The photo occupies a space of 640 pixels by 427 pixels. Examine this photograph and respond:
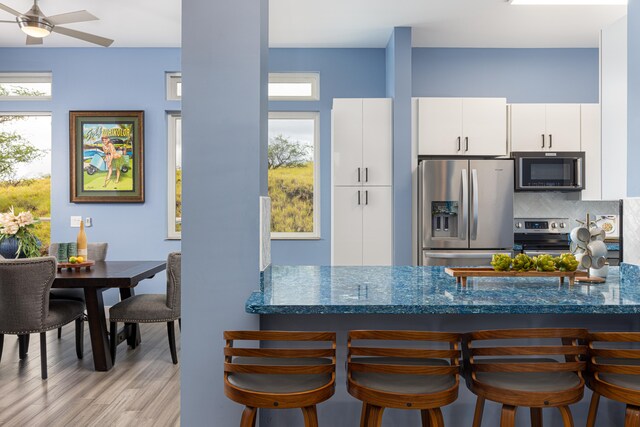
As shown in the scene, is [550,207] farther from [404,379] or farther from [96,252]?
[96,252]

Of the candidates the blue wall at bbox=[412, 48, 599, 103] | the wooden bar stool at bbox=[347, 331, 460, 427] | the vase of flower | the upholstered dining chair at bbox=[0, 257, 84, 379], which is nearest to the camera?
the wooden bar stool at bbox=[347, 331, 460, 427]

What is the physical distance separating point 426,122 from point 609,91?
178 cm

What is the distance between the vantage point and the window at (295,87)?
5.23 meters

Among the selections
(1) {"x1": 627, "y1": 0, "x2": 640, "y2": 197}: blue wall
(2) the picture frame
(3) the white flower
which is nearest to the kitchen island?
(1) {"x1": 627, "y1": 0, "x2": 640, "y2": 197}: blue wall

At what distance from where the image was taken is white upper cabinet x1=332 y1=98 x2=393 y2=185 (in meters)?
4.55

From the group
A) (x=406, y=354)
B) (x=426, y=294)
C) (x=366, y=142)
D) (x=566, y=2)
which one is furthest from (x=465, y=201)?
(x=406, y=354)

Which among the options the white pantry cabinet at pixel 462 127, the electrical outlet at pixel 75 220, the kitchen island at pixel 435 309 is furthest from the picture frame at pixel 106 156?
the kitchen island at pixel 435 309

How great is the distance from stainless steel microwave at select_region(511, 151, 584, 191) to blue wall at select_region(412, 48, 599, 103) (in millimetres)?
885

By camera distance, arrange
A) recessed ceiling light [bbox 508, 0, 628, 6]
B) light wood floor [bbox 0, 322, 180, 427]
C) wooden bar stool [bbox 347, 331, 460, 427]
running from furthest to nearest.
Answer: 1. recessed ceiling light [bbox 508, 0, 628, 6]
2. light wood floor [bbox 0, 322, 180, 427]
3. wooden bar stool [bbox 347, 331, 460, 427]

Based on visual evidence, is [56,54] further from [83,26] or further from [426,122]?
[426,122]

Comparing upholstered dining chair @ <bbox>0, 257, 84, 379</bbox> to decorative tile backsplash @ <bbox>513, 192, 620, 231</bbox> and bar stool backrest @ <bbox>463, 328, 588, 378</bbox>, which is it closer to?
bar stool backrest @ <bbox>463, 328, 588, 378</bbox>

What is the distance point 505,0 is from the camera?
4008 millimetres

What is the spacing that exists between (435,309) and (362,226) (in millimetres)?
2812

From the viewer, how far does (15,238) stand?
12.6 ft
